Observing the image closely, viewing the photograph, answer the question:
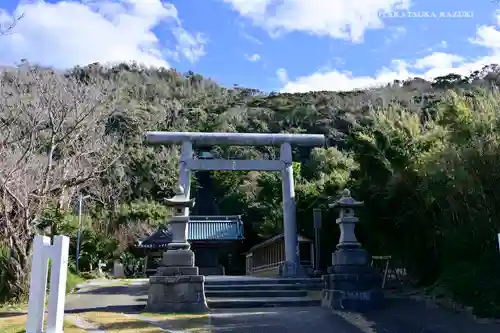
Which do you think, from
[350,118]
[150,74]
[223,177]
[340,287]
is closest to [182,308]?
[340,287]

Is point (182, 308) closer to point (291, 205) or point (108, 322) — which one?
point (108, 322)

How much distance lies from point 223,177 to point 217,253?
1250 centimetres

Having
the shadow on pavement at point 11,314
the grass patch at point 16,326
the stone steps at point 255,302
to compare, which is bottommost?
the grass patch at point 16,326

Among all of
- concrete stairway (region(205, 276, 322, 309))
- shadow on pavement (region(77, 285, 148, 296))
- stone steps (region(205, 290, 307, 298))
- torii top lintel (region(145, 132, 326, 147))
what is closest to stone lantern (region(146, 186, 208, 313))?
concrete stairway (region(205, 276, 322, 309))

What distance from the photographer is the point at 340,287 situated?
10.3 m

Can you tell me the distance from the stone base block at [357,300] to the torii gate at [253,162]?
4.77 metres

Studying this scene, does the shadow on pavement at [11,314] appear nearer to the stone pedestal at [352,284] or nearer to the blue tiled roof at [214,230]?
the stone pedestal at [352,284]

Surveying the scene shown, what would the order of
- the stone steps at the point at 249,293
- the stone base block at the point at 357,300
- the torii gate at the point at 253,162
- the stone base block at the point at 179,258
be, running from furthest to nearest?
the torii gate at the point at 253,162, the stone steps at the point at 249,293, the stone base block at the point at 179,258, the stone base block at the point at 357,300

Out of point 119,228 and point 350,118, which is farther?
point 350,118

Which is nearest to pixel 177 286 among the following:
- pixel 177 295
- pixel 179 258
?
pixel 177 295

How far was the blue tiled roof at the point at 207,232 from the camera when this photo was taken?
1009 inches

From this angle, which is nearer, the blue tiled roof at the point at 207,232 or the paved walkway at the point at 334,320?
the paved walkway at the point at 334,320

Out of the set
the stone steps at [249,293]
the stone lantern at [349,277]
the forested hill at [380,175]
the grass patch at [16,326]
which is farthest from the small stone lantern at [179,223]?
the stone lantern at [349,277]

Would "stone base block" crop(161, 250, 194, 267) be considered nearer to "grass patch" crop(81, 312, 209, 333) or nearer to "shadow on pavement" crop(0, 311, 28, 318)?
"grass patch" crop(81, 312, 209, 333)
